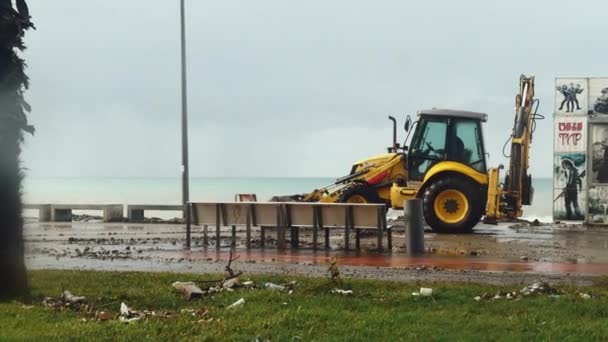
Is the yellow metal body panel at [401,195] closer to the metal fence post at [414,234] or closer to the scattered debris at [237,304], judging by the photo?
the metal fence post at [414,234]

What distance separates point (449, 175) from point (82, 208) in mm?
15323

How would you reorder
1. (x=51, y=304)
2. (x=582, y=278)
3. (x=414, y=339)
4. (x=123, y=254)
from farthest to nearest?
(x=123, y=254) → (x=582, y=278) → (x=51, y=304) → (x=414, y=339)

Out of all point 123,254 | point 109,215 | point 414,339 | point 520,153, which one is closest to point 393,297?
point 414,339

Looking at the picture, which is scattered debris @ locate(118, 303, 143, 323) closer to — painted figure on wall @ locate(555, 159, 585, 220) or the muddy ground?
the muddy ground

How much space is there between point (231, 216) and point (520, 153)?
10.2 meters

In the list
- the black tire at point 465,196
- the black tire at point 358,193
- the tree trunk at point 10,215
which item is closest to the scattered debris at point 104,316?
the tree trunk at point 10,215

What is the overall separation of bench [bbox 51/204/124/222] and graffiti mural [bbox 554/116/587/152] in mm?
16631

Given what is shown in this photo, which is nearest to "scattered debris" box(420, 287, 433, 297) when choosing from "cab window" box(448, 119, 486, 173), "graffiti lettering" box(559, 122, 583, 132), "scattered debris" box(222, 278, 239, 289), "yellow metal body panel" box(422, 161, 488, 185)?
"scattered debris" box(222, 278, 239, 289)

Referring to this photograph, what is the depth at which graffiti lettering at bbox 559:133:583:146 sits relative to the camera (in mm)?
25094

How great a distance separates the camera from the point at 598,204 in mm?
24219

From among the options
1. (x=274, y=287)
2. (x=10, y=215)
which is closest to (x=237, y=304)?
(x=274, y=287)

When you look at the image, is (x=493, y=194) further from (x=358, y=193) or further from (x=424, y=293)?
(x=424, y=293)

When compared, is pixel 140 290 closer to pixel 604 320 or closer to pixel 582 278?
pixel 604 320

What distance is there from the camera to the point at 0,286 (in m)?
8.44
